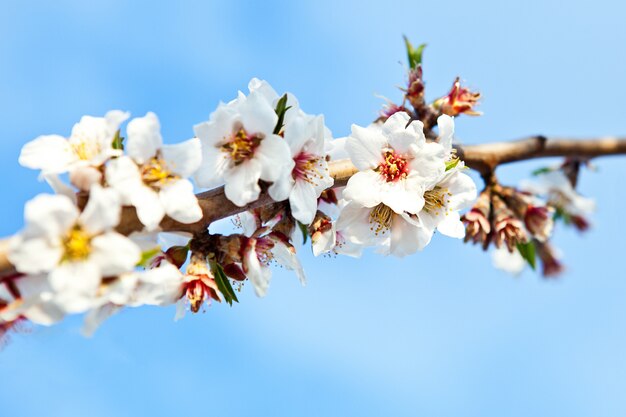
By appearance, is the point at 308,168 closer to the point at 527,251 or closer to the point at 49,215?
the point at 49,215

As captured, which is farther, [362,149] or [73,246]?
[362,149]

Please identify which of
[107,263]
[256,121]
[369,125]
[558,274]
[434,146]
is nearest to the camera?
[107,263]

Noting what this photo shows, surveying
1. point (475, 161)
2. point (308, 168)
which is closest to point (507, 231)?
point (475, 161)

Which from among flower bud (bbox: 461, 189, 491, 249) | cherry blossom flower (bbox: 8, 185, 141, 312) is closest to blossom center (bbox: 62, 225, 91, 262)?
cherry blossom flower (bbox: 8, 185, 141, 312)

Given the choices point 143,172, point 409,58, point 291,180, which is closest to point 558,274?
point 409,58

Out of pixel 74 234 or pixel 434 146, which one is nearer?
pixel 74 234

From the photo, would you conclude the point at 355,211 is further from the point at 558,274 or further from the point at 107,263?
the point at 558,274
